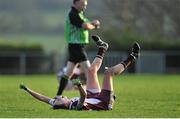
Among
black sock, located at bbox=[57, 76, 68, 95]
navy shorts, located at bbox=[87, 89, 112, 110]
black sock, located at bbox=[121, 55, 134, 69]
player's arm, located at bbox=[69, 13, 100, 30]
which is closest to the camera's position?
navy shorts, located at bbox=[87, 89, 112, 110]

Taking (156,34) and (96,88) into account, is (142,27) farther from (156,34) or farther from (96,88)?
(96,88)

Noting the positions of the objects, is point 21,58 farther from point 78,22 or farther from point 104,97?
point 104,97

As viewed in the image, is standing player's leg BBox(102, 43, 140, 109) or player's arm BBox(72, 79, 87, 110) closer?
player's arm BBox(72, 79, 87, 110)

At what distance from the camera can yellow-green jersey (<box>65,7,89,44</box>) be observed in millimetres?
15703

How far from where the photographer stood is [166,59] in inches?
1561

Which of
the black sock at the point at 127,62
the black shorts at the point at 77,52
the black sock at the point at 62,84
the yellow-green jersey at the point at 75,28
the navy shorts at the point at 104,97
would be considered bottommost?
the navy shorts at the point at 104,97

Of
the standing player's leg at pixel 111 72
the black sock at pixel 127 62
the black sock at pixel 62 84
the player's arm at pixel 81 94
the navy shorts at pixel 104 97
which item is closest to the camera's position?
the player's arm at pixel 81 94

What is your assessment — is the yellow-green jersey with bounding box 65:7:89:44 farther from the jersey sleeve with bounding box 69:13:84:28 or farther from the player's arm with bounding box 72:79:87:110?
the player's arm with bounding box 72:79:87:110

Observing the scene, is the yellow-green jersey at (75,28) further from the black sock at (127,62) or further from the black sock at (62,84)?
the black sock at (127,62)

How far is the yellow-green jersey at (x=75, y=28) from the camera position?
15703 millimetres

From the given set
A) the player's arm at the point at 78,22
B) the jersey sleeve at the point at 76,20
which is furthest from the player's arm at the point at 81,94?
the jersey sleeve at the point at 76,20

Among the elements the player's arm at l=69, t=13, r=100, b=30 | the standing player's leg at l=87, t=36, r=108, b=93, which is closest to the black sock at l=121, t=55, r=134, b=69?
the standing player's leg at l=87, t=36, r=108, b=93

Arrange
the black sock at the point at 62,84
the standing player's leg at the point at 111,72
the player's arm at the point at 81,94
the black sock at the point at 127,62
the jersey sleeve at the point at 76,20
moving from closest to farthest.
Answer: the player's arm at the point at 81,94
the standing player's leg at the point at 111,72
the black sock at the point at 127,62
the jersey sleeve at the point at 76,20
the black sock at the point at 62,84

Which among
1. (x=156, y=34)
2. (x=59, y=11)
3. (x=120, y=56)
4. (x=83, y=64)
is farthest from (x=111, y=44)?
(x=59, y=11)
